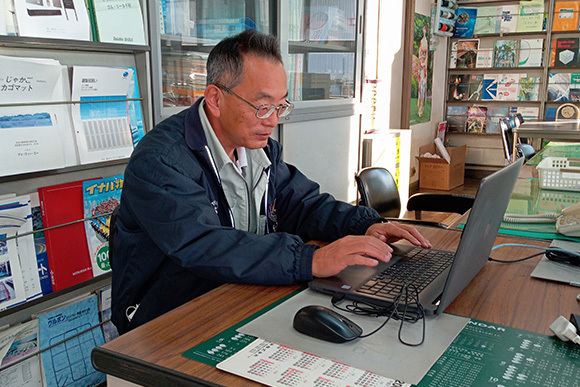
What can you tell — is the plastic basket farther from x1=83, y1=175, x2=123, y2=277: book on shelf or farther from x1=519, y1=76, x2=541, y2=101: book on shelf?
x1=519, y1=76, x2=541, y2=101: book on shelf

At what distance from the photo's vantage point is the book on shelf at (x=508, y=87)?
657cm

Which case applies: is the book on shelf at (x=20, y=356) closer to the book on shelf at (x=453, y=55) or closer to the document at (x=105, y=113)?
the document at (x=105, y=113)

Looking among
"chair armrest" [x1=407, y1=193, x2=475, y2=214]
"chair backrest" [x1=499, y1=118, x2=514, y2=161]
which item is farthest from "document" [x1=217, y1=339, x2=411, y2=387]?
"chair backrest" [x1=499, y1=118, x2=514, y2=161]

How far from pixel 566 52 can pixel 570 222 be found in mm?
5404

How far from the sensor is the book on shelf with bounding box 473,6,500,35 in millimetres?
6555

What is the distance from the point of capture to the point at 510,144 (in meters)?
5.14

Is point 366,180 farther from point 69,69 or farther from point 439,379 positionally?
point 439,379

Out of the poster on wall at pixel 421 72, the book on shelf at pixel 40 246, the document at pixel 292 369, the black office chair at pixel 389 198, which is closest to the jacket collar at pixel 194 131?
the document at pixel 292 369

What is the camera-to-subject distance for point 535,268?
1.37m

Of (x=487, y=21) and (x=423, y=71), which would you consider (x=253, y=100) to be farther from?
(x=487, y=21)

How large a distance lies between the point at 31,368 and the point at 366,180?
1499 mm

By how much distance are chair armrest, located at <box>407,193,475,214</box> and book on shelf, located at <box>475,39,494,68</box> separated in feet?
15.4

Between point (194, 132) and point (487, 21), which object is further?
point (487, 21)

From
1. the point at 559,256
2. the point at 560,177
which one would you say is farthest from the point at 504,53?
the point at 559,256
